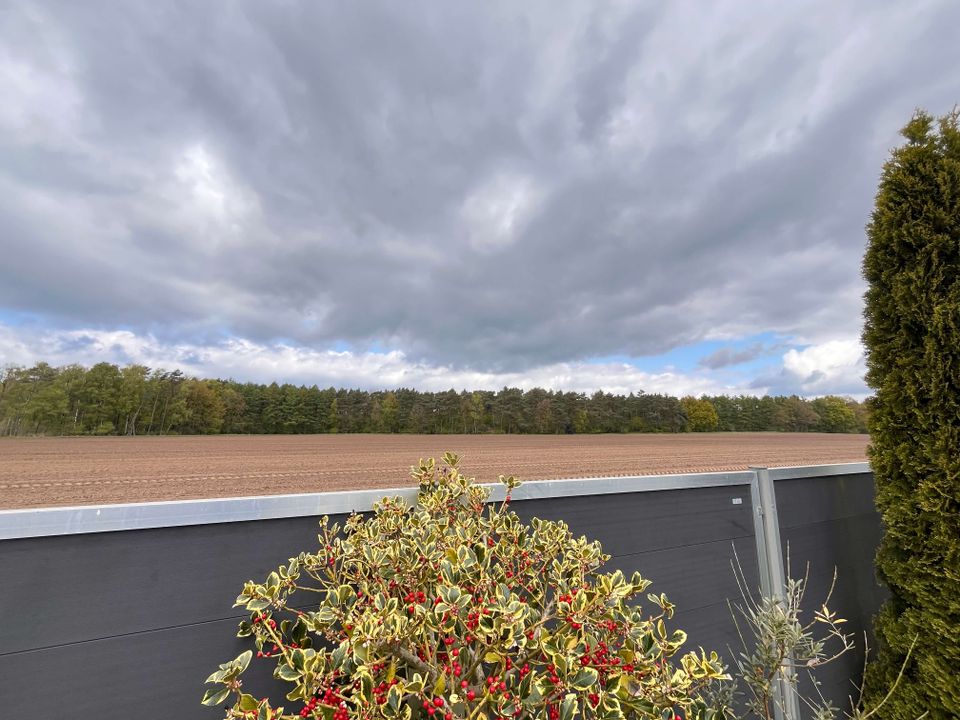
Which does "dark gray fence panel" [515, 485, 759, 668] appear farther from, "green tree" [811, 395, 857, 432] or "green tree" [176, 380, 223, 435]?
"green tree" [811, 395, 857, 432]

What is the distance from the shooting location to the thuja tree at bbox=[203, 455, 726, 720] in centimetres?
92

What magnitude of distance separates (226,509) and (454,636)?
0.83 meters

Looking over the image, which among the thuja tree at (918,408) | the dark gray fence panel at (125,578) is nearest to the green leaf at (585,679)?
the dark gray fence panel at (125,578)

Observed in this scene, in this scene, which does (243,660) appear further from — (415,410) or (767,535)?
(415,410)

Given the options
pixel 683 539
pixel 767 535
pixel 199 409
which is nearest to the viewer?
pixel 683 539

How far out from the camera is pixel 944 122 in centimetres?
228

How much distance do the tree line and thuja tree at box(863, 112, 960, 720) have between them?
33.9 meters

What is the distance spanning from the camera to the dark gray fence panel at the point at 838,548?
8.20 ft

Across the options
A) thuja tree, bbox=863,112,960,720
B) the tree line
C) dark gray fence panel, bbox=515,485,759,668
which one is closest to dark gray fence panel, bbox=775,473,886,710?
thuja tree, bbox=863,112,960,720

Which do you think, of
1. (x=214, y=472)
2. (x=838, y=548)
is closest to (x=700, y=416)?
(x=214, y=472)

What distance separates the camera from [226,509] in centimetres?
127

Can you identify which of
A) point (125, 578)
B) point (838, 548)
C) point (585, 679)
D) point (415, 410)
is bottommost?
point (838, 548)

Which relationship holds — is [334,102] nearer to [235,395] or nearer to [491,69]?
[491,69]

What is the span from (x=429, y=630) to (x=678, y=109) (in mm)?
9810
